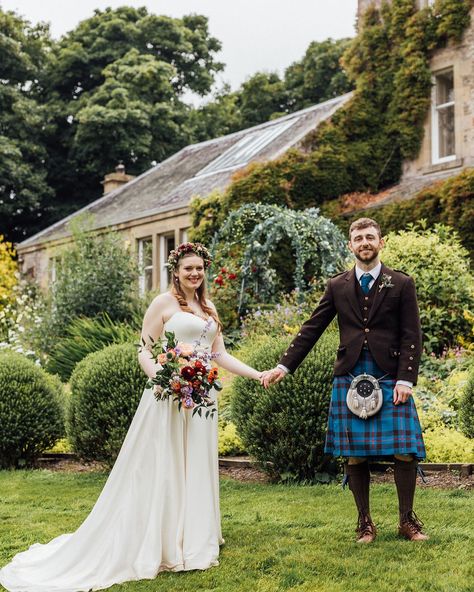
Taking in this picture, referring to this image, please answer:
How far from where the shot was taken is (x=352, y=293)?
5480 millimetres

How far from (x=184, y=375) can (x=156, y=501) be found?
0.80m

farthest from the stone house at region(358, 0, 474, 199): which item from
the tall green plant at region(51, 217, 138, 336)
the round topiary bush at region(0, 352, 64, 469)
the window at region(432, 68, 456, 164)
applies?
the round topiary bush at region(0, 352, 64, 469)

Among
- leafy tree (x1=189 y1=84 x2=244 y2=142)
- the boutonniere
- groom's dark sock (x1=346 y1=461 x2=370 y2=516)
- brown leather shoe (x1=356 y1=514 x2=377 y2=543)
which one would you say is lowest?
brown leather shoe (x1=356 y1=514 x2=377 y2=543)

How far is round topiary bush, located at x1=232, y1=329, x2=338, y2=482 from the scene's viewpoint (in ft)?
24.3

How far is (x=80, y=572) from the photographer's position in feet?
16.8

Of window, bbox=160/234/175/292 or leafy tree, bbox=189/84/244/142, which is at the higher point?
leafy tree, bbox=189/84/244/142

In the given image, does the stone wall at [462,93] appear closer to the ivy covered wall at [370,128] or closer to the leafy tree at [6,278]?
the ivy covered wall at [370,128]

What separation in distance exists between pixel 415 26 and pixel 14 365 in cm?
1193

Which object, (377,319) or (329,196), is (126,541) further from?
(329,196)

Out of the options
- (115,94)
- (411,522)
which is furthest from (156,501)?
(115,94)

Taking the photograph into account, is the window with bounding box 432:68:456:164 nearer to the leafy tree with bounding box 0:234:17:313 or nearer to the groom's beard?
the leafy tree with bounding box 0:234:17:313

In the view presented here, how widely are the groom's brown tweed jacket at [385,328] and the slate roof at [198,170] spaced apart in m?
13.0

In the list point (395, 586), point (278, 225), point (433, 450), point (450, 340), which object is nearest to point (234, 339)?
point (278, 225)

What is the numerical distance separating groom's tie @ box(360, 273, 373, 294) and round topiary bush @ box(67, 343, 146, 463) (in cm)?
376
